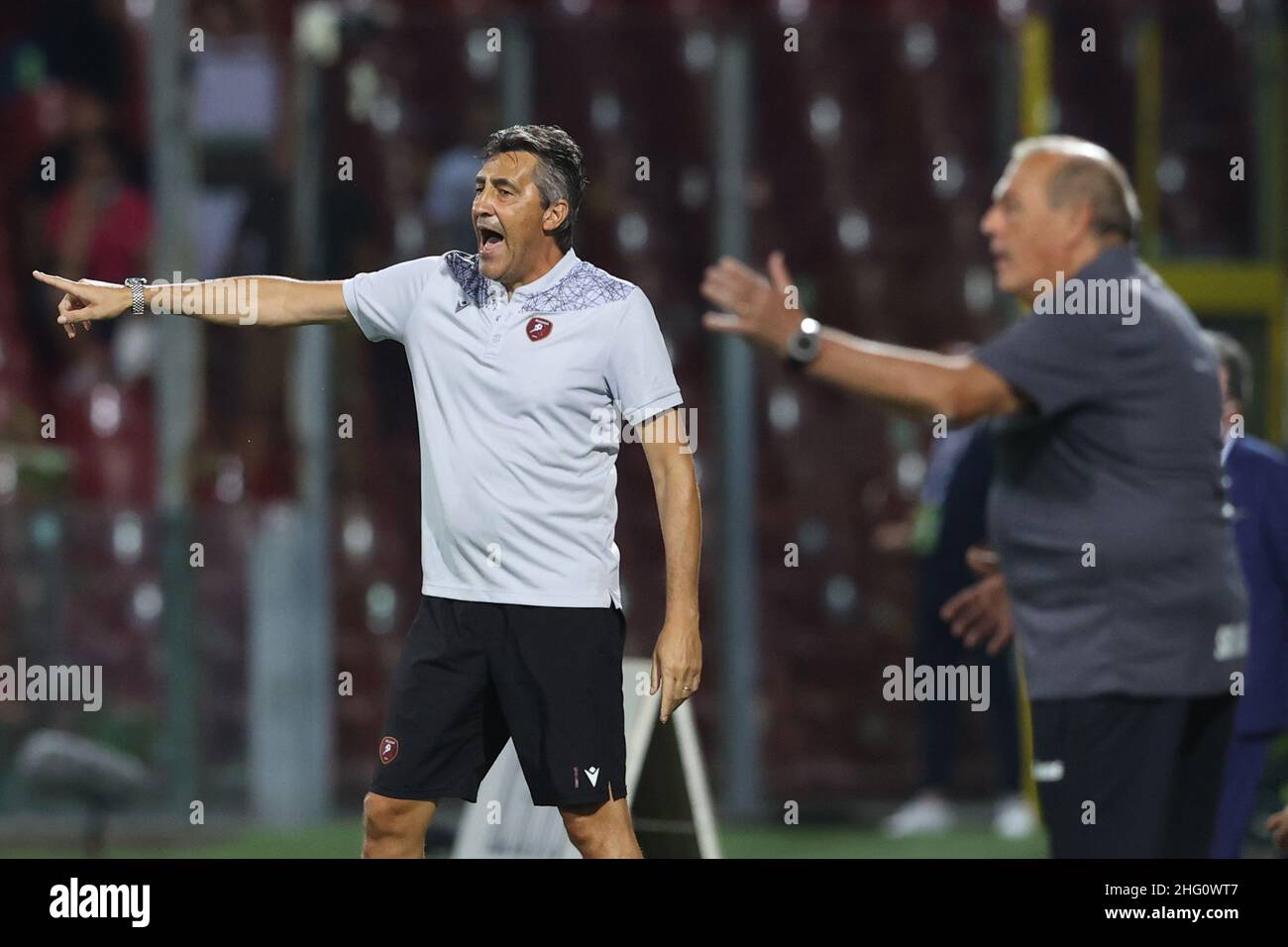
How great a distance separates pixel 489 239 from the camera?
4.89 metres

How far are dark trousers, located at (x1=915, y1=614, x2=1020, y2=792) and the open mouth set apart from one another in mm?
4861

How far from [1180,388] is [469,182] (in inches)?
233

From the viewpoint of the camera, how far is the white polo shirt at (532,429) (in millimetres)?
4812

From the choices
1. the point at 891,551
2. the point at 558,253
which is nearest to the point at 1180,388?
the point at 558,253

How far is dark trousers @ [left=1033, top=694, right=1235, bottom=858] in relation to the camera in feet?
14.6

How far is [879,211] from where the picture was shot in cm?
1029

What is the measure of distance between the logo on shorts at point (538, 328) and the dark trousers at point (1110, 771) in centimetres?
132

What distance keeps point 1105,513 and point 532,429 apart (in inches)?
47.8

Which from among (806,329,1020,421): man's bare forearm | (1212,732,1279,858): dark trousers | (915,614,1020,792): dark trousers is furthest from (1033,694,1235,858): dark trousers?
(915,614,1020,792): dark trousers

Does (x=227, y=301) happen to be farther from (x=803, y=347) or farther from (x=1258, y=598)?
(x=1258, y=598)

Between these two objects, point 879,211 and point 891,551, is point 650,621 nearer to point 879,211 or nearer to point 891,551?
point 891,551

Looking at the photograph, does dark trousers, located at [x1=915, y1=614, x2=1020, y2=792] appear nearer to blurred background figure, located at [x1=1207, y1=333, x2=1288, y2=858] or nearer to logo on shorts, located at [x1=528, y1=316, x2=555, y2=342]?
blurred background figure, located at [x1=1207, y1=333, x2=1288, y2=858]

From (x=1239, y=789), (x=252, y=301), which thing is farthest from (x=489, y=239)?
(x=1239, y=789)

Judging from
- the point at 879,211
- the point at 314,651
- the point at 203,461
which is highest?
the point at 879,211
